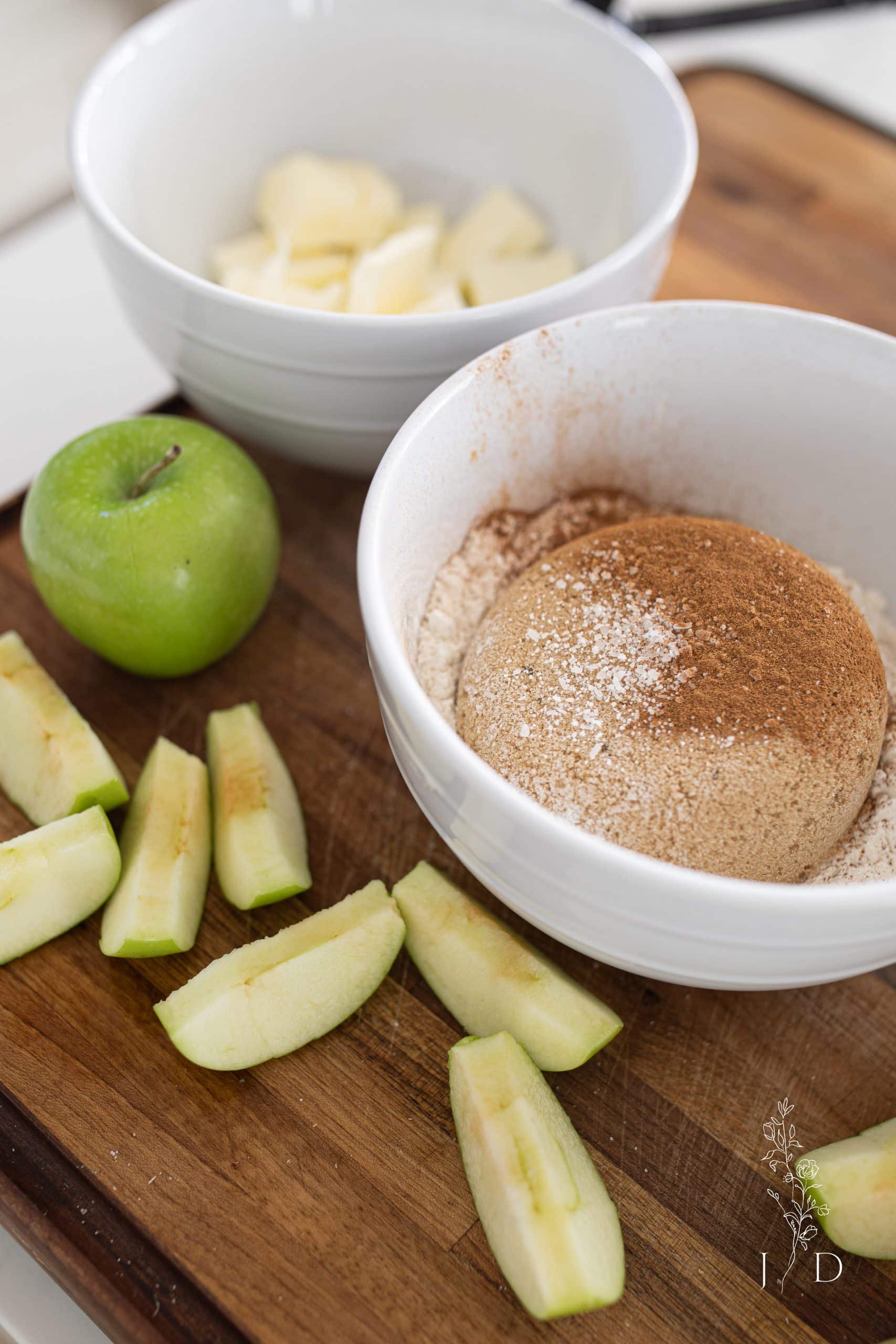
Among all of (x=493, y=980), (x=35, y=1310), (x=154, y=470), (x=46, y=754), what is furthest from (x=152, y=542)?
(x=35, y=1310)

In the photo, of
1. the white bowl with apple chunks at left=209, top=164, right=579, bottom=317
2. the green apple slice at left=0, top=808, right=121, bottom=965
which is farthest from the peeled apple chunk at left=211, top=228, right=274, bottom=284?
the green apple slice at left=0, top=808, right=121, bottom=965

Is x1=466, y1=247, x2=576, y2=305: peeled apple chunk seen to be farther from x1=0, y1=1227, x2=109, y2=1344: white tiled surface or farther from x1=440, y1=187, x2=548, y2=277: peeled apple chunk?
x1=0, y1=1227, x2=109, y2=1344: white tiled surface

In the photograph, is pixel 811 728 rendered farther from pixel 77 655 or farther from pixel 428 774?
pixel 77 655

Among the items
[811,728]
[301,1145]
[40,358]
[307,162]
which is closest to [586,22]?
[307,162]

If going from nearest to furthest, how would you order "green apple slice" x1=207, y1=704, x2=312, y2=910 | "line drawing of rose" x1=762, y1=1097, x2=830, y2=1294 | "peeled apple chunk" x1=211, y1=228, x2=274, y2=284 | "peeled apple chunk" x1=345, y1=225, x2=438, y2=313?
1. "line drawing of rose" x1=762, y1=1097, x2=830, y2=1294
2. "green apple slice" x1=207, y1=704, x2=312, y2=910
3. "peeled apple chunk" x1=345, y1=225, x2=438, y2=313
4. "peeled apple chunk" x1=211, y1=228, x2=274, y2=284

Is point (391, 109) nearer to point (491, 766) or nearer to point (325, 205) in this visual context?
point (325, 205)

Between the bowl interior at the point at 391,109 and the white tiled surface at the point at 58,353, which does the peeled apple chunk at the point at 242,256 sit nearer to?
the bowl interior at the point at 391,109
